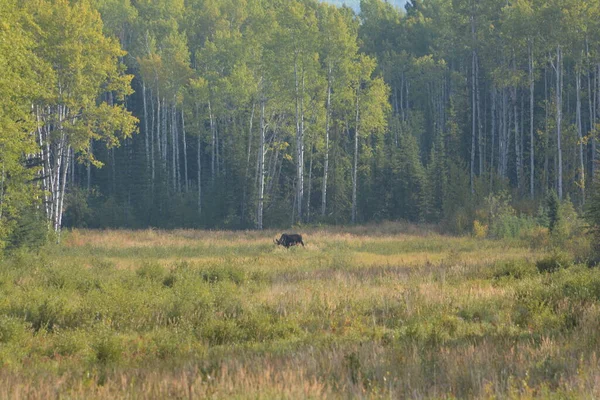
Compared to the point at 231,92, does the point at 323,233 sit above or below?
below

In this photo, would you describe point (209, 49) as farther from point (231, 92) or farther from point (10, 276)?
point (10, 276)

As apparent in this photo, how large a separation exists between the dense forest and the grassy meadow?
927 cm

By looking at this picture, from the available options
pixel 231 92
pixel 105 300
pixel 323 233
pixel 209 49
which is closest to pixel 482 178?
pixel 323 233

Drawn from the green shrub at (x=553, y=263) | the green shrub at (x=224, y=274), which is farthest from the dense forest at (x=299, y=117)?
the green shrub at (x=553, y=263)

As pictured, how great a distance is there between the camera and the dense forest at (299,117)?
96.6 ft

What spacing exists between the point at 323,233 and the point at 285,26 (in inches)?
628

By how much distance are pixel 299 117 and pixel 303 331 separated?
34015mm

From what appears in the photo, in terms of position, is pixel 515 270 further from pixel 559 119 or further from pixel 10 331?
pixel 559 119

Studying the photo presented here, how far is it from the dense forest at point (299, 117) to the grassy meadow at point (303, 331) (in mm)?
9268

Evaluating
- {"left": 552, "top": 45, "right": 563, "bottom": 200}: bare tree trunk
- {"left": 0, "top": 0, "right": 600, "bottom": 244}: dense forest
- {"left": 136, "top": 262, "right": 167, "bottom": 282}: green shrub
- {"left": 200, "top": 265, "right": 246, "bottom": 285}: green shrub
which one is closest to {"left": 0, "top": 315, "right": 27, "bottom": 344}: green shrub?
{"left": 136, "top": 262, "right": 167, "bottom": 282}: green shrub

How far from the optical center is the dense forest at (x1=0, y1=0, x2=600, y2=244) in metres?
29.5

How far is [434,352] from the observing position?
7.88 m

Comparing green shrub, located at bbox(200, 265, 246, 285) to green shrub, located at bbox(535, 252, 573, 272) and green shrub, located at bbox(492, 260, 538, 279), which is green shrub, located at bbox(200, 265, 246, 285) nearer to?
green shrub, located at bbox(492, 260, 538, 279)

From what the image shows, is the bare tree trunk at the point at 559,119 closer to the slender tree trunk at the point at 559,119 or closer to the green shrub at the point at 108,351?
the slender tree trunk at the point at 559,119
